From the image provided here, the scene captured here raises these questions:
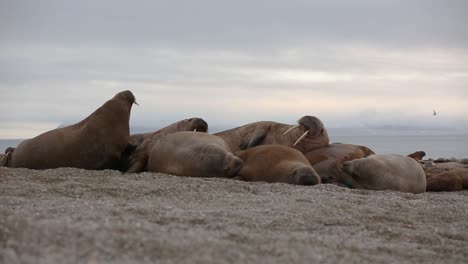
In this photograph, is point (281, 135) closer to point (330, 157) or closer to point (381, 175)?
point (330, 157)

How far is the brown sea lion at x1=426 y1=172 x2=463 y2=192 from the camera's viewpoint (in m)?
9.16

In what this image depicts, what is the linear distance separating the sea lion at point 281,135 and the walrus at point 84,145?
69.6 inches

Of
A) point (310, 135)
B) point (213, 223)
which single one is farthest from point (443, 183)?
point (213, 223)

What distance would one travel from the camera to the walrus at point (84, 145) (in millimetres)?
8773

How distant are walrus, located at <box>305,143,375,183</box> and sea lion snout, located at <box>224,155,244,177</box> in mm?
1231

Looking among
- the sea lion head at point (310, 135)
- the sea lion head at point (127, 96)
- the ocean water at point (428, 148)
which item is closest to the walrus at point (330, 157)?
the sea lion head at point (310, 135)

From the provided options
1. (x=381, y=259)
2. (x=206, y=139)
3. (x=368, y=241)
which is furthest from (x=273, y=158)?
(x=381, y=259)

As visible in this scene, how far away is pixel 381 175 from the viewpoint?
27.7 feet

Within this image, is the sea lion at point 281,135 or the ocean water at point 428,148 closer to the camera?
the sea lion at point 281,135

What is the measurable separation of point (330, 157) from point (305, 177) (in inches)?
54.2

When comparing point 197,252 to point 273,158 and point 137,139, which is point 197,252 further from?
point 137,139

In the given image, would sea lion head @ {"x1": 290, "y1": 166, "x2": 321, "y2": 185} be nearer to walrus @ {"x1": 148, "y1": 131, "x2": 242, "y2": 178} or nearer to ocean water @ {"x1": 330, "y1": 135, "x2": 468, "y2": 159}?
walrus @ {"x1": 148, "y1": 131, "x2": 242, "y2": 178}

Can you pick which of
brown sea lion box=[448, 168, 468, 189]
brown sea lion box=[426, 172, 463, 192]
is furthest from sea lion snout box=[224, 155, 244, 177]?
brown sea lion box=[448, 168, 468, 189]

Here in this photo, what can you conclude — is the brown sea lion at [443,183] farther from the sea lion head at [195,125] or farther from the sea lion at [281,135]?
the sea lion head at [195,125]
